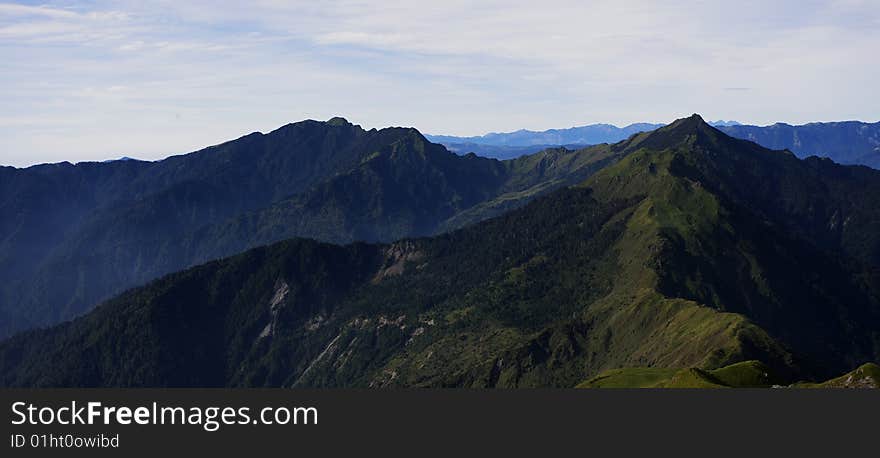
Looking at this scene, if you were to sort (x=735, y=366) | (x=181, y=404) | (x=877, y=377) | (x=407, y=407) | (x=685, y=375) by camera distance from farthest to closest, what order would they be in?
1. (x=735, y=366)
2. (x=685, y=375)
3. (x=877, y=377)
4. (x=407, y=407)
5. (x=181, y=404)

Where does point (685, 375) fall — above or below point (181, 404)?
below

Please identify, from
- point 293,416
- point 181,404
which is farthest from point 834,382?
point 181,404

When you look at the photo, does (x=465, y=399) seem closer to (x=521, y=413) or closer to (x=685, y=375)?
(x=521, y=413)

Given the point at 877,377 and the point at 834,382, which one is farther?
the point at 834,382

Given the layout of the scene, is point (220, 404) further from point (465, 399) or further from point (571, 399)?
point (571, 399)

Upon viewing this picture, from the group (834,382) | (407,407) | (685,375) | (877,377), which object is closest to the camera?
(407,407)

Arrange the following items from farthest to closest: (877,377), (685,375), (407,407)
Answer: (685,375) → (877,377) → (407,407)

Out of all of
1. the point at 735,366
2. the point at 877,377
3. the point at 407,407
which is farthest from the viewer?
the point at 735,366

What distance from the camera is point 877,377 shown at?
456ft

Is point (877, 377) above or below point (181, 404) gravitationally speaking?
below

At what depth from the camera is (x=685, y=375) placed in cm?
16362

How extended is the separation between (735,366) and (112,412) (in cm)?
13058

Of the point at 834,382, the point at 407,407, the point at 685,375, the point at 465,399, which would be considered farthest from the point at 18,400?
the point at 834,382

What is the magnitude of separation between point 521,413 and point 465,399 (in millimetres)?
7069
